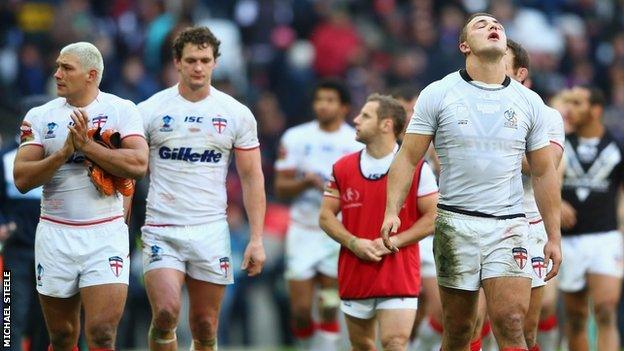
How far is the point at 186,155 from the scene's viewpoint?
1124 centimetres

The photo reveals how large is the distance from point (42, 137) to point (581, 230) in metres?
6.28

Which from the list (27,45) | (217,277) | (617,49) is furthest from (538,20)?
(217,277)

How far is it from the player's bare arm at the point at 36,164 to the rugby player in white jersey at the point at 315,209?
4477 millimetres

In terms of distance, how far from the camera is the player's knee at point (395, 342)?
11109 mm

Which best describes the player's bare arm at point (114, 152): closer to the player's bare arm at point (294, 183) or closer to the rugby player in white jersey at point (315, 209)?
the player's bare arm at point (294, 183)

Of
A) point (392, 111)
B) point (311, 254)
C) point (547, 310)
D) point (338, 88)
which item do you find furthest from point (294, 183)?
point (392, 111)

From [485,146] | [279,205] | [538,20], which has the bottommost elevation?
→ [279,205]

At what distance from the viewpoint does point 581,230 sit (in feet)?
46.9

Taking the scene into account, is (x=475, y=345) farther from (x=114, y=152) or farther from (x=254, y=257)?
(x=114, y=152)

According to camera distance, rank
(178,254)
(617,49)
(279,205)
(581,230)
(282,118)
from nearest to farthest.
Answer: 1. (178,254)
2. (581,230)
3. (279,205)
4. (282,118)
5. (617,49)

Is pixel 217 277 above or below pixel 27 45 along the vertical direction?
below

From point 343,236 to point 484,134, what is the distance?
192 centimetres

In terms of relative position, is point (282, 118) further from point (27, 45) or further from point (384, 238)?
point (384, 238)

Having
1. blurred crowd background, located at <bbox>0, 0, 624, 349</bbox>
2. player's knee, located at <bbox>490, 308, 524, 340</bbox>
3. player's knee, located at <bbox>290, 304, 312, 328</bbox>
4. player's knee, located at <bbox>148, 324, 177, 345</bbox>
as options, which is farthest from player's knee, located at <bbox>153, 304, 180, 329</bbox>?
blurred crowd background, located at <bbox>0, 0, 624, 349</bbox>
